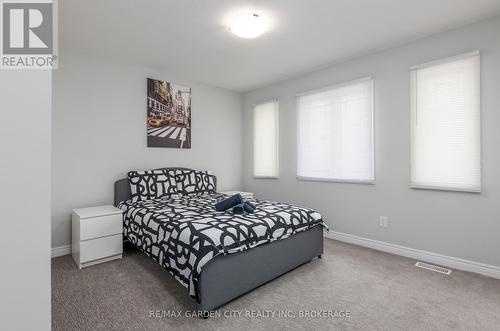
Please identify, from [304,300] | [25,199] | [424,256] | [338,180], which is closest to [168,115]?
[338,180]

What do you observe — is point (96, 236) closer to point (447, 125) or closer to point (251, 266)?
point (251, 266)

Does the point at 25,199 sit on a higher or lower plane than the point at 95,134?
lower

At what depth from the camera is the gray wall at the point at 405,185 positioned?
95.9 inches

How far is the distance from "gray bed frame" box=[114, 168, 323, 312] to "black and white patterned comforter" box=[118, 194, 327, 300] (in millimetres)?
65

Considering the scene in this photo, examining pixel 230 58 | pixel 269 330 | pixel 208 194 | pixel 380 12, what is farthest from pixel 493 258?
pixel 230 58

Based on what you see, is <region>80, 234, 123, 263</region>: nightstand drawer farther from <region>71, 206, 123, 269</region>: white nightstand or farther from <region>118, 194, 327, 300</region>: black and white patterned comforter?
<region>118, 194, 327, 300</region>: black and white patterned comforter

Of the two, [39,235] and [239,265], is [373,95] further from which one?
[39,235]

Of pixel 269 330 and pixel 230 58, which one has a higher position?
pixel 230 58

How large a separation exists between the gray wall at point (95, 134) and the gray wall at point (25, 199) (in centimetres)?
270

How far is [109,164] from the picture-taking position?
340 centimetres

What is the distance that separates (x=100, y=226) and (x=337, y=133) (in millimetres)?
3254

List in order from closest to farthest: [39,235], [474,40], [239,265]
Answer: [39,235]
[239,265]
[474,40]

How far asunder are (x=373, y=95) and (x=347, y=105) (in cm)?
36

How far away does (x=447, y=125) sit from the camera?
266 cm
